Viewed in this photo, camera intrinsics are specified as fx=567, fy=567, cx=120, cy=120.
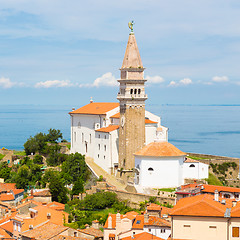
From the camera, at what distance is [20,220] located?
111ft

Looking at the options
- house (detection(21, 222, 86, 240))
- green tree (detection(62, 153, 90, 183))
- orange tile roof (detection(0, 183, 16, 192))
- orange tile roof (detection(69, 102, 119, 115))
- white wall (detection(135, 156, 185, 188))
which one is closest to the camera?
house (detection(21, 222, 86, 240))

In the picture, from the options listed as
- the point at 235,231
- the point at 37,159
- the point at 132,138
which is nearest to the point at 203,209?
the point at 235,231

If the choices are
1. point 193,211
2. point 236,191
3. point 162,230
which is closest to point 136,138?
point 236,191

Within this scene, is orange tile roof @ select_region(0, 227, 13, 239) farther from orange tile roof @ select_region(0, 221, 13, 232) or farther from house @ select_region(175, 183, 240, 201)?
house @ select_region(175, 183, 240, 201)

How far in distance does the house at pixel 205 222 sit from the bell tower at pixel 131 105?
20.3 metres

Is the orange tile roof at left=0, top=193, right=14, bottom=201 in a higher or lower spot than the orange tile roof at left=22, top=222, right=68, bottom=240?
higher


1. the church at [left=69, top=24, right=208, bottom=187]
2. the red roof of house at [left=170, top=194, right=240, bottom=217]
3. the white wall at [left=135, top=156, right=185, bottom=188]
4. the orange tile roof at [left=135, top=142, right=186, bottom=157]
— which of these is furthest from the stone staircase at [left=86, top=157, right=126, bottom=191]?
the red roof of house at [left=170, top=194, right=240, bottom=217]

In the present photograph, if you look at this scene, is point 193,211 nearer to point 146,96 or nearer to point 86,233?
point 86,233

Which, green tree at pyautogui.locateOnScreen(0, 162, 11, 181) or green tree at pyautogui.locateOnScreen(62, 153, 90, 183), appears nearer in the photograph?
green tree at pyautogui.locateOnScreen(62, 153, 90, 183)

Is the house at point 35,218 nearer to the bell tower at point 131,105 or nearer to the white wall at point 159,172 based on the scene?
the white wall at point 159,172

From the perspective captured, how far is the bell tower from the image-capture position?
43.9m

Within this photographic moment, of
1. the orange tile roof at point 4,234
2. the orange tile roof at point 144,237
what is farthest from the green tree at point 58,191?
the orange tile roof at point 144,237

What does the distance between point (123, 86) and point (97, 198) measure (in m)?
9.75

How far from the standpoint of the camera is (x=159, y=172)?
40.8 m
